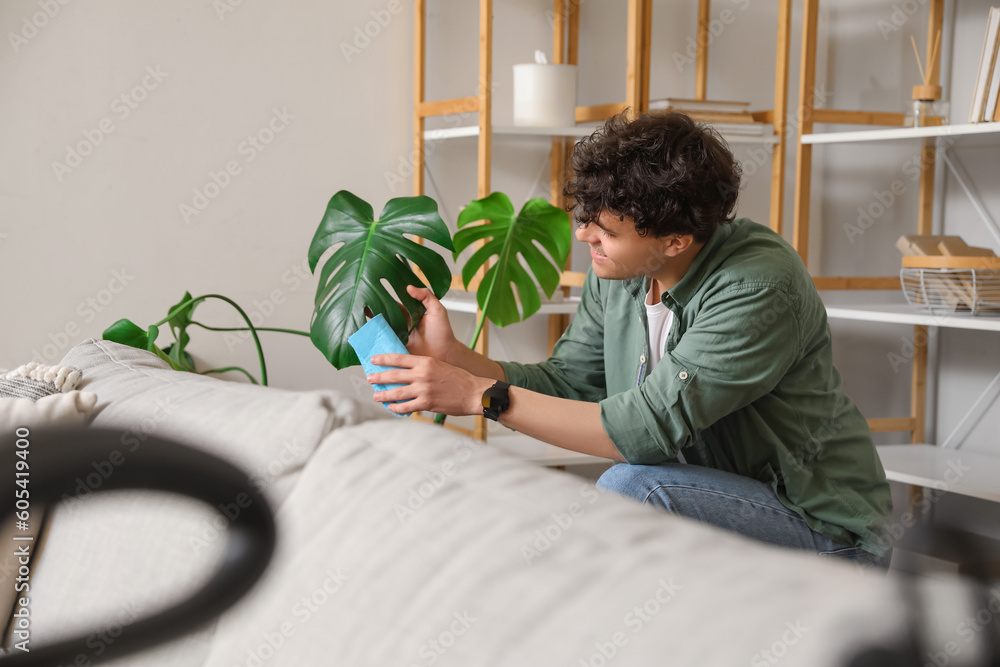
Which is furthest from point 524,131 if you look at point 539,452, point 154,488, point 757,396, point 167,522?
point 154,488

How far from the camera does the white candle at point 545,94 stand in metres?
2.21

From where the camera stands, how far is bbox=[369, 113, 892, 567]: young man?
120 cm

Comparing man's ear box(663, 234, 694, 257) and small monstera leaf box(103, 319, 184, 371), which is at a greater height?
man's ear box(663, 234, 694, 257)

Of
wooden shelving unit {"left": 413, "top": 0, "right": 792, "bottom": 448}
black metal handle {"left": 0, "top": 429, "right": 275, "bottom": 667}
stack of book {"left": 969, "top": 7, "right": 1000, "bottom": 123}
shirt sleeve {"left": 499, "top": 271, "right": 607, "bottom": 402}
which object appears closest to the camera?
black metal handle {"left": 0, "top": 429, "right": 275, "bottom": 667}

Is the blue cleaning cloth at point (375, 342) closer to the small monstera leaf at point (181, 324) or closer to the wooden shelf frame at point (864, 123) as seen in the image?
the small monstera leaf at point (181, 324)

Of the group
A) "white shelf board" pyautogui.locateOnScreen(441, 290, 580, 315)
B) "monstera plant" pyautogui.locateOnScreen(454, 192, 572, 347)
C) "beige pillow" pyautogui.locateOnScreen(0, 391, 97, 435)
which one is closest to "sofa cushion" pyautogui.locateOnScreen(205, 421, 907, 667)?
"beige pillow" pyautogui.locateOnScreen(0, 391, 97, 435)

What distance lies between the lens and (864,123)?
2268mm

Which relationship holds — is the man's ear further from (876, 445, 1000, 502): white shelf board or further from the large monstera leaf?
(876, 445, 1000, 502): white shelf board

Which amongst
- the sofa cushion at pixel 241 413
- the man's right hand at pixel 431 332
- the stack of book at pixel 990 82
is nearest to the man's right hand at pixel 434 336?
the man's right hand at pixel 431 332

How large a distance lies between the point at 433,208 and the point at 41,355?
3.88ft

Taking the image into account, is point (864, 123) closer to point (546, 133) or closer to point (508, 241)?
point (546, 133)

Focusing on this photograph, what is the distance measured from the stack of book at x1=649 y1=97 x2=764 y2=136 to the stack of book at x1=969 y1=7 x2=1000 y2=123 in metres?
0.49

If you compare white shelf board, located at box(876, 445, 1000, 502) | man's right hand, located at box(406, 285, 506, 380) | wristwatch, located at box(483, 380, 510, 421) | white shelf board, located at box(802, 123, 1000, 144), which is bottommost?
white shelf board, located at box(876, 445, 1000, 502)

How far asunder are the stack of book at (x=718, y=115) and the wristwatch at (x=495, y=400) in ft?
3.87
